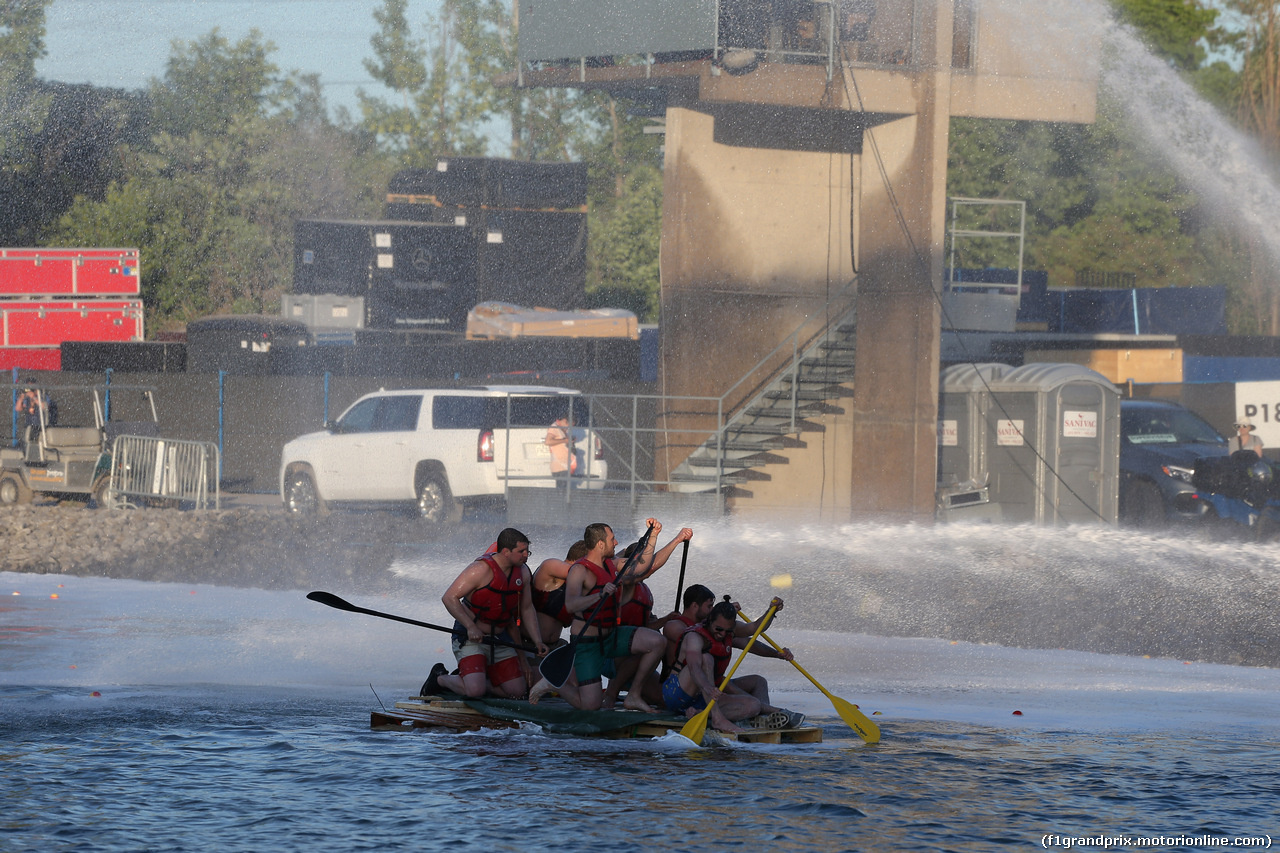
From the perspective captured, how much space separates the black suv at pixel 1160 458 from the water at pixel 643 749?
17.1 ft

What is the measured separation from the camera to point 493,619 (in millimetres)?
11344

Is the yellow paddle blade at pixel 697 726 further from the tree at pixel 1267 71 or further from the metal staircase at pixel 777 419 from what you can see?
the tree at pixel 1267 71

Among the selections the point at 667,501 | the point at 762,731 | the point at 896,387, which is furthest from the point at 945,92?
the point at 762,731

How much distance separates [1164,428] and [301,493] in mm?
13334

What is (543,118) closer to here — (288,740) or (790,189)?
(790,189)

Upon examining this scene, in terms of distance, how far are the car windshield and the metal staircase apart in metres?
4.35

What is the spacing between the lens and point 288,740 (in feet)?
36.8

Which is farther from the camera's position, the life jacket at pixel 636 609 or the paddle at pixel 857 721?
the life jacket at pixel 636 609

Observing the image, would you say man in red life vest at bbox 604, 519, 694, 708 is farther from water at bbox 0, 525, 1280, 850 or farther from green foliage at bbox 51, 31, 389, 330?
green foliage at bbox 51, 31, 389, 330

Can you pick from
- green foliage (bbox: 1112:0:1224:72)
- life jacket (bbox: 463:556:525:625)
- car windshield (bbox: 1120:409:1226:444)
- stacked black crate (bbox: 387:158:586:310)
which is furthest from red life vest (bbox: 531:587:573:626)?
green foliage (bbox: 1112:0:1224:72)

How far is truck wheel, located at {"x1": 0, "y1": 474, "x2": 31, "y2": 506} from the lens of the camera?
26.5 meters

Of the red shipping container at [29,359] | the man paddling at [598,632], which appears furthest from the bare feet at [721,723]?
the red shipping container at [29,359]

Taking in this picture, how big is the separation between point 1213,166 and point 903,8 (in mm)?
4999

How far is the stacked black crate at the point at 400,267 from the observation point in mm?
35938
